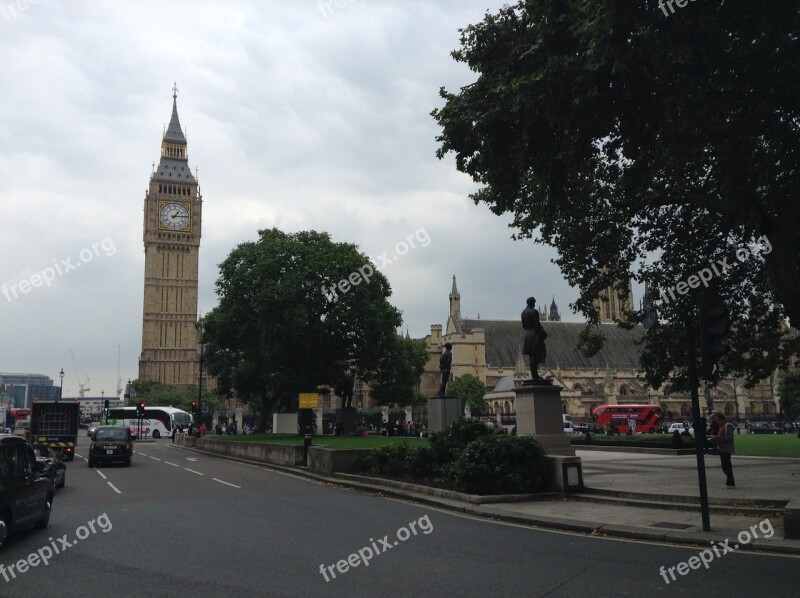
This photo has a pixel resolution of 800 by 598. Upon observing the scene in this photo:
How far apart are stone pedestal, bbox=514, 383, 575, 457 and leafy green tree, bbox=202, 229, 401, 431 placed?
23076mm

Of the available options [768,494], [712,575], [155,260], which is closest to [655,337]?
[768,494]

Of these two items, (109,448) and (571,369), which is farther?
(571,369)

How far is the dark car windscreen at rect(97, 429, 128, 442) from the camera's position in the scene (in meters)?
28.5

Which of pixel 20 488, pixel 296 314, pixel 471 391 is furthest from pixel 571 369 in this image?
pixel 20 488

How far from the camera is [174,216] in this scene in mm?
143750

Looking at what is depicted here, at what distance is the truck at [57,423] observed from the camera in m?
32.1

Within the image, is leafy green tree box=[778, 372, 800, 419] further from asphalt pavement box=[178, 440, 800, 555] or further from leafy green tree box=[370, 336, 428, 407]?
asphalt pavement box=[178, 440, 800, 555]

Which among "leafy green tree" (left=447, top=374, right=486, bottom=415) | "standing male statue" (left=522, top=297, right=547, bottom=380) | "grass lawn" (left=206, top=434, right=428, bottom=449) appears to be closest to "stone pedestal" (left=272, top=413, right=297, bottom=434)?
"grass lawn" (left=206, top=434, right=428, bottom=449)

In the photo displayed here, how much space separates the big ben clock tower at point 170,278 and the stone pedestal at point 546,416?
12988 centimetres

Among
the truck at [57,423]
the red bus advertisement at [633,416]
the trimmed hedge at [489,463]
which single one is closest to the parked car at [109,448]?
the truck at [57,423]

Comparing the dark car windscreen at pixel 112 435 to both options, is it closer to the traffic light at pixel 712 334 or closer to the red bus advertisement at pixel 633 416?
the traffic light at pixel 712 334

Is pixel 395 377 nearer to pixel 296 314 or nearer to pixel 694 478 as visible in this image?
pixel 296 314

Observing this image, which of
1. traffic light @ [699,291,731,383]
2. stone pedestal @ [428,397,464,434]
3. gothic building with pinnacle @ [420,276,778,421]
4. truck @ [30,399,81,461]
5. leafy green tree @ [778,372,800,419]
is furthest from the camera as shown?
gothic building with pinnacle @ [420,276,778,421]

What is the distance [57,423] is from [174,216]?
11749 cm
